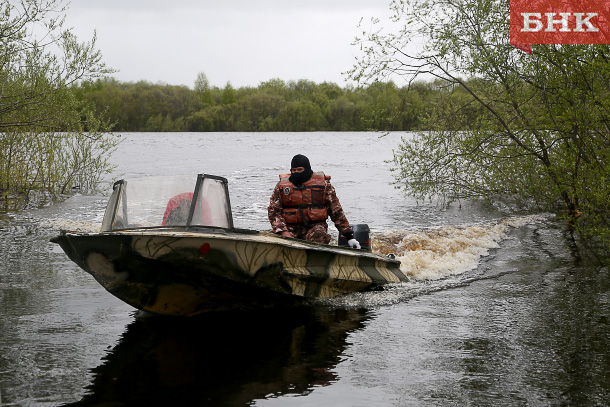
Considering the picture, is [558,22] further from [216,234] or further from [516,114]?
[216,234]

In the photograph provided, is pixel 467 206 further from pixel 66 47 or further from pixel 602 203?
pixel 66 47

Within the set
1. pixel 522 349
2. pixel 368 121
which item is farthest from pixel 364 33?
pixel 522 349

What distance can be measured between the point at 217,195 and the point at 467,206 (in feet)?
54.3

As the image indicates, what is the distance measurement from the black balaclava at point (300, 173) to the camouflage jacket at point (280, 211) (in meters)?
0.24

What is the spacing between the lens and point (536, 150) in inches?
682

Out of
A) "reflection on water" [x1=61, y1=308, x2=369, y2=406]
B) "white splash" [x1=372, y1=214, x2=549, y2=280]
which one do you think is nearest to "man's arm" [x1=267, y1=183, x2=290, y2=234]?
"reflection on water" [x1=61, y1=308, x2=369, y2=406]

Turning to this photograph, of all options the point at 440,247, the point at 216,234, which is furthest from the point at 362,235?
the point at 440,247

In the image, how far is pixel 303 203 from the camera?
→ 9.38 m

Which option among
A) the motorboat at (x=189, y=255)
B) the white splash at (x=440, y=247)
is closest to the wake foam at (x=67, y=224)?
the white splash at (x=440, y=247)

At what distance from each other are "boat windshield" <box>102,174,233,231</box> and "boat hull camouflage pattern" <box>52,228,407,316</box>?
0.20m

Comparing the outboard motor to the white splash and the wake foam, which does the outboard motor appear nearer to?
the white splash

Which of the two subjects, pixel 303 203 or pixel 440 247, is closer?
pixel 303 203

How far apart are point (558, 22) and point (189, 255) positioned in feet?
28.8

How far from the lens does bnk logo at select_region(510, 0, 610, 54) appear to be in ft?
37.7
